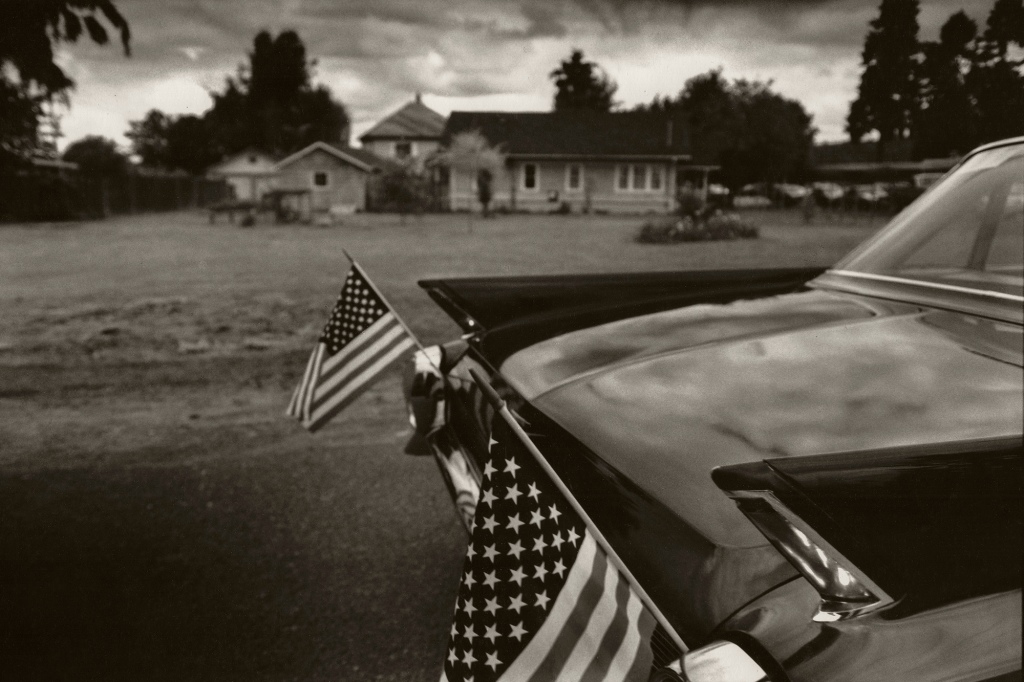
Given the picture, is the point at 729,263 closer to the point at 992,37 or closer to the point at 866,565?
the point at 992,37

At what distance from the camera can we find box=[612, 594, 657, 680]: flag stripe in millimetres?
1422

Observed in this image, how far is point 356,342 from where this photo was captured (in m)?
3.45

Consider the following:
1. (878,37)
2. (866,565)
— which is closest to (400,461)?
(878,37)

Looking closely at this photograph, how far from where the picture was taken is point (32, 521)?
386 cm

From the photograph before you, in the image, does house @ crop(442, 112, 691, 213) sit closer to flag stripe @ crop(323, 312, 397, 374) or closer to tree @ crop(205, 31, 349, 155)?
tree @ crop(205, 31, 349, 155)

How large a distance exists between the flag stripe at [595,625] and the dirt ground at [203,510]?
52.8 inches

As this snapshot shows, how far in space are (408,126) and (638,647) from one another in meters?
55.7

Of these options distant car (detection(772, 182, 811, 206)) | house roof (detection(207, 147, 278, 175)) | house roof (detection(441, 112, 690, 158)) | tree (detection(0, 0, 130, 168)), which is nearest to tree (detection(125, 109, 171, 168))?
house roof (detection(207, 147, 278, 175))

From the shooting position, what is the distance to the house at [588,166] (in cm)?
4234

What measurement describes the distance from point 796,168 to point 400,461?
46.4m

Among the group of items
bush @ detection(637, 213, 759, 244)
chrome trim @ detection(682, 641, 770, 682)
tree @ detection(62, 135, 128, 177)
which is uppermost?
tree @ detection(62, 135, 128, 177)

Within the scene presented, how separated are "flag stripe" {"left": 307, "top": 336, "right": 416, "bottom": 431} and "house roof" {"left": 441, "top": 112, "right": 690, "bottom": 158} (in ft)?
131

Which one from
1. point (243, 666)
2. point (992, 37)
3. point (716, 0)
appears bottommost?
point (243, 666)

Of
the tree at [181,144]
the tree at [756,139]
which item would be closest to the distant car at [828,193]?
the tree at [756,139]
